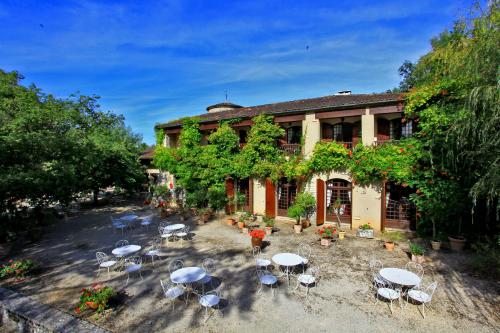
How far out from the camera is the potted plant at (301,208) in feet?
46.1

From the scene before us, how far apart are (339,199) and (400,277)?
24.5 feet

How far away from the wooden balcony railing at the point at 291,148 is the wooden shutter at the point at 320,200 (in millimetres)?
2294

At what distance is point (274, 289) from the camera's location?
7895mm

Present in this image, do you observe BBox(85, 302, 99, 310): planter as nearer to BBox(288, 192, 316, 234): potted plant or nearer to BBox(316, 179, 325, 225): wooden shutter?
BBox(288, 192, 316, 234): potted plant

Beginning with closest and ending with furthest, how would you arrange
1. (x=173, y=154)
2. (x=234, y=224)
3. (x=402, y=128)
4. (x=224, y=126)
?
(x=402, y=128) < (x=234, y=224) < (x=224, y=126) < (x=173, y=154)

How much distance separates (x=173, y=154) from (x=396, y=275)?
15.7m

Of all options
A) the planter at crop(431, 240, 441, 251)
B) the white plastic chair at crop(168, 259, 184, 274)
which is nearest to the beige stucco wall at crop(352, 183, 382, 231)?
the planter at crop(431, 240, 441, 251)

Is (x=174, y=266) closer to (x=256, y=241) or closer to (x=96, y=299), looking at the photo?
(x=96, y=299)

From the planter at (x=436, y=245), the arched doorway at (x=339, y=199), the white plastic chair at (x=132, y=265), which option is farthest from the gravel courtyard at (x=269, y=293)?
the arched doorway at (x=339, y=199)

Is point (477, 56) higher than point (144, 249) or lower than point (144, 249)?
higher

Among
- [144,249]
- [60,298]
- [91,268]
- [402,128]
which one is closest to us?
[60,298]

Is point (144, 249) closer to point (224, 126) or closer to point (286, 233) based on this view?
point (286, 233)

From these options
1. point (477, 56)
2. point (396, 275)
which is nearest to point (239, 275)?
point (396, 275)

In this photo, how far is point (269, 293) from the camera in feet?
25.3
